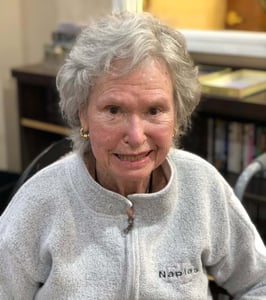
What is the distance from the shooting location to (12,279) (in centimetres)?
119

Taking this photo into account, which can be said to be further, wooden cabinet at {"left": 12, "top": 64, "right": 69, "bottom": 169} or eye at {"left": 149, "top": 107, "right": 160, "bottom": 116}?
wooden cabinet at {"left": 12, "top": 64, "right": 69, "bottom": 169}

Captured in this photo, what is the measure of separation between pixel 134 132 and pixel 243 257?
0.44 metres

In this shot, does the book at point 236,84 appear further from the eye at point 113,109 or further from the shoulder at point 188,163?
the eye at point 113,109

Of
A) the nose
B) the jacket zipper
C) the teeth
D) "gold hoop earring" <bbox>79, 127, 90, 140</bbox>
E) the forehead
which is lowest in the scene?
the jacket zipper

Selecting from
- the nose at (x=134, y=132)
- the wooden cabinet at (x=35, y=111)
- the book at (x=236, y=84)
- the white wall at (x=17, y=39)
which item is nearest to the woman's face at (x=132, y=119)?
the nose at (x=134, y=132)

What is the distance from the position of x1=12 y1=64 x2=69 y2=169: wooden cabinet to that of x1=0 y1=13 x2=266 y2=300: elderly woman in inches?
58.3

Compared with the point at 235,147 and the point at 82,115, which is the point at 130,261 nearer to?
the point at 82,115

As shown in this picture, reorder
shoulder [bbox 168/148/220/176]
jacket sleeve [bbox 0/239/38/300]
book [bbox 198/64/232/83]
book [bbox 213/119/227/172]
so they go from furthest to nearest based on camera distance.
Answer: book [bbox 213/119/227/172] → book [bbox 198/64/232/83] → shoulder [bbox 168/148/220/176] → jacket sleeve [bbox 0/239/38/300]

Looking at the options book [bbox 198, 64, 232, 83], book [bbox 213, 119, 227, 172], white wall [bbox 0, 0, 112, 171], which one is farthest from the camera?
white wall [bbox 0, 0, 112, 171]

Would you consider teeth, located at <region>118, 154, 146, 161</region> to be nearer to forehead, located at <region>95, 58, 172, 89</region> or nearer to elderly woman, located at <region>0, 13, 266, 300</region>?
elderly woman, located at <region>0, 13, 266, 300</region>

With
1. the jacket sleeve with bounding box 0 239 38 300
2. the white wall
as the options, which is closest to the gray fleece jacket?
the jacket sleeve with bounding box 0 239 38 300

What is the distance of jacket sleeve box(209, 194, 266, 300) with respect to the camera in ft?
4.32

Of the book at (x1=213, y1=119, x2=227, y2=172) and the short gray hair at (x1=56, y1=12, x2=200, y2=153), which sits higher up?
the short gray hair at (x1=56, y1=12, x2=200, y2=153)

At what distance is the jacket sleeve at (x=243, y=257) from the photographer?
1317 mm
